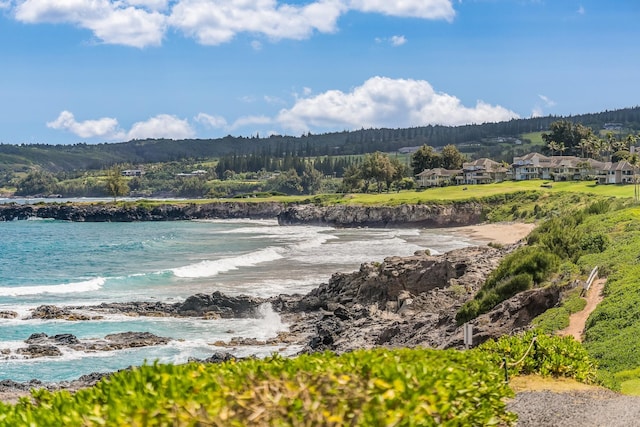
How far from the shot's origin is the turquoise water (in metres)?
29.8

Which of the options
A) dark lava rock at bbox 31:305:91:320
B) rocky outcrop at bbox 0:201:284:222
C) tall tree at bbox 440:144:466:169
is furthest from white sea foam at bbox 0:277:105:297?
tall tree at bbox 440:144:466:169

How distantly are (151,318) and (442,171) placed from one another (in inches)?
4286

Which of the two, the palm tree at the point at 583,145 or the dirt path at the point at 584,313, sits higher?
the palm tree at the point at 583,145

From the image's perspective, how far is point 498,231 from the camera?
81500 mm

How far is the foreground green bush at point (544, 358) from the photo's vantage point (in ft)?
50.0

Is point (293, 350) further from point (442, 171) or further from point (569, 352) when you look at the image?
point (442, 171)

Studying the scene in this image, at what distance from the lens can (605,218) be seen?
134 ft

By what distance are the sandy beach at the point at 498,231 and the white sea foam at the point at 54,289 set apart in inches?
1516

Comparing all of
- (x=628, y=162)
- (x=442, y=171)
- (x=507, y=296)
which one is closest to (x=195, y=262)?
(x=507, y=296)

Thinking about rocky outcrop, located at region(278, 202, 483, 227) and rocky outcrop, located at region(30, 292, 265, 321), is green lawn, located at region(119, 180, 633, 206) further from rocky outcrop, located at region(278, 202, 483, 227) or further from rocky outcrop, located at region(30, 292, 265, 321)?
rocky outcrop, located at region(30, 292, 265, 321)

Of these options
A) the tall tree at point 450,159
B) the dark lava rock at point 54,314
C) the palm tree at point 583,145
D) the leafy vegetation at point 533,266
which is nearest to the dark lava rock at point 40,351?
the dark lava rock at point 54,314

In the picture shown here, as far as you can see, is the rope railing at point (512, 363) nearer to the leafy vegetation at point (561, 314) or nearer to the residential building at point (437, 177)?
the leafy vegetation at point (561, 314)

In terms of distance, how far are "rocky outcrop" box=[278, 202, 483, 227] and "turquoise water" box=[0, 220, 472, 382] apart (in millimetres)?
6367

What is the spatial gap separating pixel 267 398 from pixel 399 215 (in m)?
98.2
